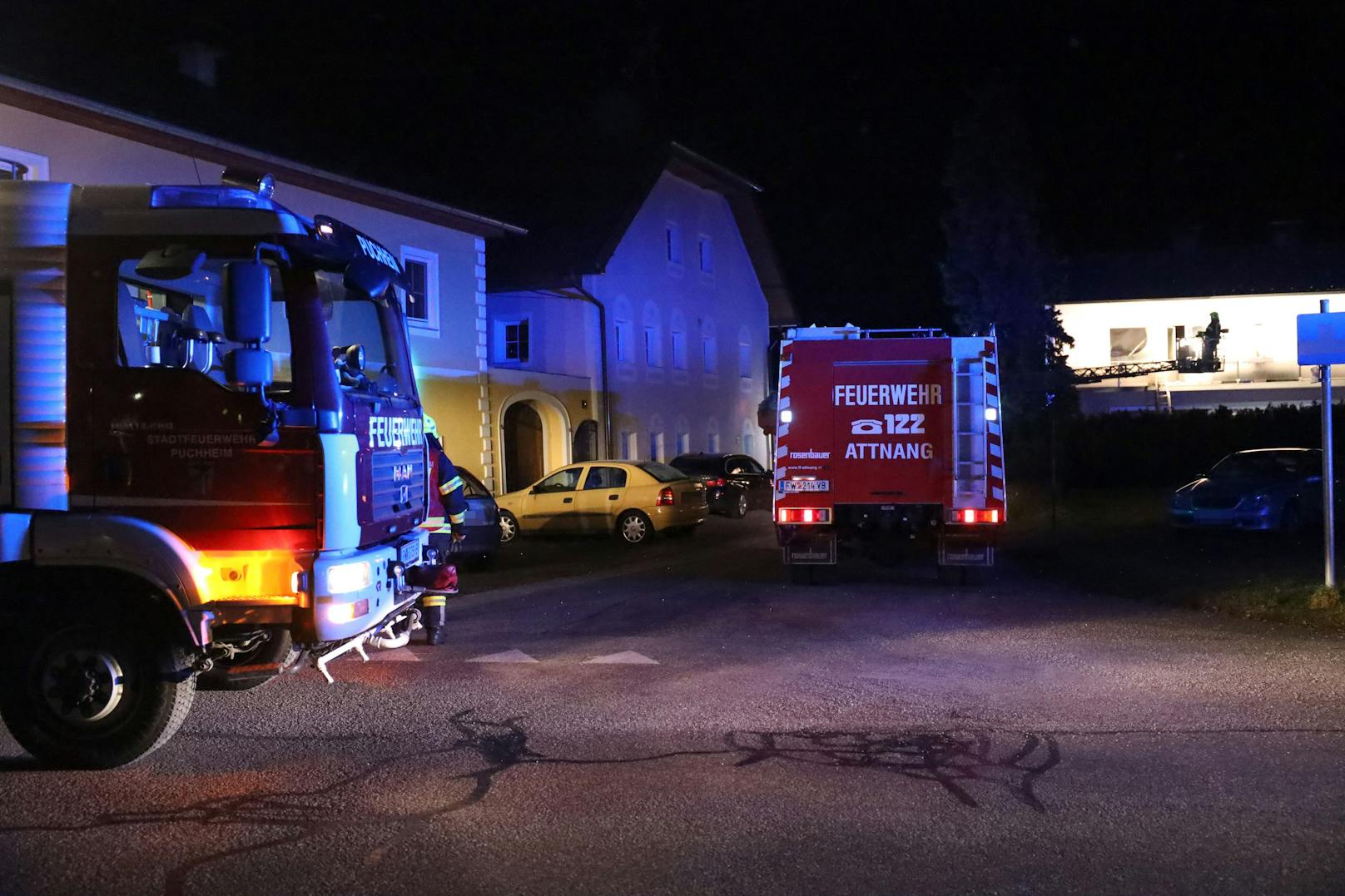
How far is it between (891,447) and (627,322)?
1797cm

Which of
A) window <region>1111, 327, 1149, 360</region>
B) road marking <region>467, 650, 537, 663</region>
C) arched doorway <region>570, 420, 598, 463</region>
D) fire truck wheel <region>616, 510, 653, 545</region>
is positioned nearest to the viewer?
road marking <region>467, 650, 537, 663</region>

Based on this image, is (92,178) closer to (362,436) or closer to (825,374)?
(825,374)

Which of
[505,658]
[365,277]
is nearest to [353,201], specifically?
[505,658]

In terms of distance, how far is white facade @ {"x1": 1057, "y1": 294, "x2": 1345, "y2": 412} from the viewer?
4059cm

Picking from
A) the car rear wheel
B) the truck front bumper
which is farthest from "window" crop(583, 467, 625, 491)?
the truck front bumper

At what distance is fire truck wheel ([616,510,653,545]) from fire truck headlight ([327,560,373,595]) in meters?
13.9

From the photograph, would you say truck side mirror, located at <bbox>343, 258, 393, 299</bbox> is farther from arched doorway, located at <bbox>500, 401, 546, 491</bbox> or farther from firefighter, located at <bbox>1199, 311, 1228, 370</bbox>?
firefighter, located at <bbox>1199, 311, 1228, 370</bbox>

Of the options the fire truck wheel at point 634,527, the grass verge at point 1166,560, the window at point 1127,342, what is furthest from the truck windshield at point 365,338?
the window at point 1127,342

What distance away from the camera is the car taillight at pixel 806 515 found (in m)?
14.4

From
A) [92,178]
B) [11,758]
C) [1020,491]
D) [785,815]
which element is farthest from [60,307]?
[1020,491]

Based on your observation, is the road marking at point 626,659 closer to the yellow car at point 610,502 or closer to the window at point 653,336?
the yellow car at point 610,502

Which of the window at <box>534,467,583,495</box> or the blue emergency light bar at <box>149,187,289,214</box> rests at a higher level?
the blue emergency light bar at <box>149,187,289,214</box>

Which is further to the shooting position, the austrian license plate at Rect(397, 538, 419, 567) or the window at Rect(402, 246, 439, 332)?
the window at Rect(402, 246, 439, 332)

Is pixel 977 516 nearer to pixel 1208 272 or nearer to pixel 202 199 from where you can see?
pixel 202 199
